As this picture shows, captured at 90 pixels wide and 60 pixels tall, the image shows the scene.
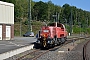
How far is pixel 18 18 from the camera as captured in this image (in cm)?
9994

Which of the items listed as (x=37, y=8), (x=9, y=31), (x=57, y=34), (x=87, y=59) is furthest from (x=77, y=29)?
(x=87, y=59)

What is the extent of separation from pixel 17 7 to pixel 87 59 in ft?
264

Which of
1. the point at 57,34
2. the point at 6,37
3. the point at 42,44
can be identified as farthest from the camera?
the point at 6,37

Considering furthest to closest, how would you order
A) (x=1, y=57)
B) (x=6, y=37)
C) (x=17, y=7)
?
(x=17, y=7) → (x=6, y=37) → (x=1, y=57)

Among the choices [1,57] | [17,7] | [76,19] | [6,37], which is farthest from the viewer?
[76,19]

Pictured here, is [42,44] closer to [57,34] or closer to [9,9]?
[57,34]

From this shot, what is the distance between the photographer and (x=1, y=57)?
62.9 ft

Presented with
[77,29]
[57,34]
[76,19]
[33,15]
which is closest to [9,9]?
[57,34]

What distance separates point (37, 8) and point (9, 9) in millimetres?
83536

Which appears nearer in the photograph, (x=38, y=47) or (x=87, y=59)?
(x=87, y=59)

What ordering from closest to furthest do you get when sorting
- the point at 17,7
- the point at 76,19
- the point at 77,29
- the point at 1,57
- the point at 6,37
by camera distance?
the point at 1,57 → the point at 6,37 → the point at 17,7 → the point at 77,29 → the point at 76,19

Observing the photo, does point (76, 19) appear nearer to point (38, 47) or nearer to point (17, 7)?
point (17, 7)

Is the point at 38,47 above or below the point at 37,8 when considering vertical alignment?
below

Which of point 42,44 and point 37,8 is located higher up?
point 37,8
